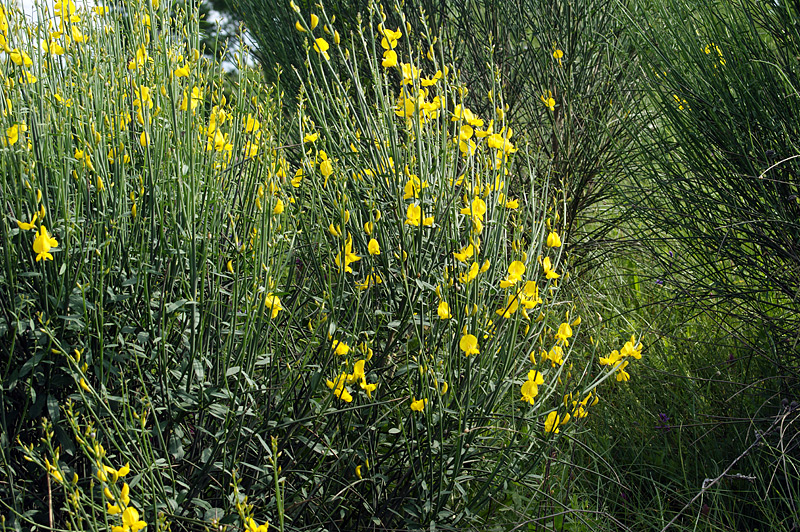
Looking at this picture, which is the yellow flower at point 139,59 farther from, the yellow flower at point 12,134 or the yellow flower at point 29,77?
the yellow flower at point 12,134

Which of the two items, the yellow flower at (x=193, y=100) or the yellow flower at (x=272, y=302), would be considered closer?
the yellow flower at (x=272, y=302)

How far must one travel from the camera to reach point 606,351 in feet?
10.7

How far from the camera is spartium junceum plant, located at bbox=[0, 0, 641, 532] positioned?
5.35 ft

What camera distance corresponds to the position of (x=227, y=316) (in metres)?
1.91

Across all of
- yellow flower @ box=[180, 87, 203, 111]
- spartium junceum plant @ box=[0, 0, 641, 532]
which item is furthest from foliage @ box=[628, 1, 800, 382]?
yellow flower @ box=[180, 87, 203, 111]

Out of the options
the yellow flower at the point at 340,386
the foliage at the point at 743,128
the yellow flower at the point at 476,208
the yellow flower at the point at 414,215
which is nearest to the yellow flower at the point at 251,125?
the yellow flower at the point at 414,215

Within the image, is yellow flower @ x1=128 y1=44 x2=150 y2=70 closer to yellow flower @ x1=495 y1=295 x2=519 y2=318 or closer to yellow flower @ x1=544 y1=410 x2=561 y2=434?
yellow flower @ x1=495 y1=295 x2=519 y2=318

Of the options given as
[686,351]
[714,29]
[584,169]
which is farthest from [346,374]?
[584,169]

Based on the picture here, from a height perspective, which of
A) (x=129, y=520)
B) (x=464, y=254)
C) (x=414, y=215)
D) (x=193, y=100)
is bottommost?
(x=129, y=520)

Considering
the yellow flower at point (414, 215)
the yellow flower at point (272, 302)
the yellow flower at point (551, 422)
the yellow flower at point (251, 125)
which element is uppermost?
the yellow flower at point (251, 125)

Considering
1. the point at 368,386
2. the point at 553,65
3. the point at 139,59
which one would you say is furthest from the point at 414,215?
the point at 553,65

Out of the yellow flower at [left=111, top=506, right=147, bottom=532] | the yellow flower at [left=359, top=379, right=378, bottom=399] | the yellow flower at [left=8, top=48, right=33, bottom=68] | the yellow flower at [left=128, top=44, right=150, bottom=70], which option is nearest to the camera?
the yellow flower at [left=111, top=506, right=147, bottom=532]

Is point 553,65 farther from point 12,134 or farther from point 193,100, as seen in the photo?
point 12,134

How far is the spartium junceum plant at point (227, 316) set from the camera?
5.35 ft
